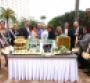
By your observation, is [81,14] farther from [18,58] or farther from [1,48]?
[18,58]

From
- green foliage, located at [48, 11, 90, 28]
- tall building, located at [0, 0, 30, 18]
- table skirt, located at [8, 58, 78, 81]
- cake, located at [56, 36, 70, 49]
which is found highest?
tall building, located at [0, 0, 30, 18]

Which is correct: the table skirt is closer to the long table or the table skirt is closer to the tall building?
the long table

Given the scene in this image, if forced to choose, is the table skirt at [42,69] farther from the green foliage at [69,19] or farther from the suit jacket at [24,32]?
the green foliage at [69,19]

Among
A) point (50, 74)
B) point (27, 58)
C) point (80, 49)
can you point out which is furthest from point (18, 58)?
point (80, 49)

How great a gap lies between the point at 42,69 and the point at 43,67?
57 mm

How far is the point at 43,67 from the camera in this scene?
7000mm

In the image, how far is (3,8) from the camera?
13.4 metres

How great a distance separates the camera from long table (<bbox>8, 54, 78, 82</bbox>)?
22.8ft

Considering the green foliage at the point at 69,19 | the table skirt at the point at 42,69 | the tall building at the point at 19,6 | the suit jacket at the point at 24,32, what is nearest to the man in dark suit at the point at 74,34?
the suit jacket at the point at 24,32

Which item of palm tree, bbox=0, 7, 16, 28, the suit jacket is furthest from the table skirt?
palm tree, bbox=0, 7, 16, 28

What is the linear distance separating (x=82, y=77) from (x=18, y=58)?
6.21ft

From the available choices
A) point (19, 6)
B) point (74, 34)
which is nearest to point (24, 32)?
point (74, 34)

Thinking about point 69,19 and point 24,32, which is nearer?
point 24,32

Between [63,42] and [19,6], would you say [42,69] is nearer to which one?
[63,42]
